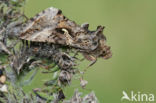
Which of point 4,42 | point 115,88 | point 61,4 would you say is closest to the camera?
point 4,42

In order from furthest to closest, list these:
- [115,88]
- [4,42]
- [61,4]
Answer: [61,4] < [115,88] < [4,42]

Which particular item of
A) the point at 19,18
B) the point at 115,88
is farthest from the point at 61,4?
the point at 19,18

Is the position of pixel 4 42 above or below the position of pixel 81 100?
above

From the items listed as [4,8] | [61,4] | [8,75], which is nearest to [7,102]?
[8,75]

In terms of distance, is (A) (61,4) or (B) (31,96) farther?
(A) (61,4)

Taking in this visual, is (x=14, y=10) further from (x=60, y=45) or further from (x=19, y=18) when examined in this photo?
(x=60, y=45)

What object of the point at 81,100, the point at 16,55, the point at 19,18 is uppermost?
the point at 19,18
